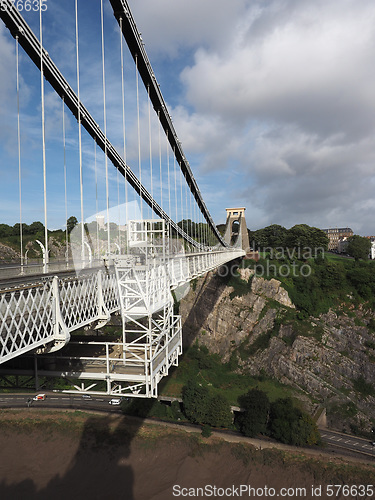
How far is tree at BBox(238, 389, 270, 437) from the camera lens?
2681cm

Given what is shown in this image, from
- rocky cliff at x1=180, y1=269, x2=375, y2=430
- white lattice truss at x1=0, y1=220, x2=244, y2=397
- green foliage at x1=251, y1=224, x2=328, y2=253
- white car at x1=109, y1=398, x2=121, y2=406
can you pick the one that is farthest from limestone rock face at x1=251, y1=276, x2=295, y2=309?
white lattice truss at x1=0, y1=220, x2=244, y2=397

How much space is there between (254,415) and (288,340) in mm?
12599

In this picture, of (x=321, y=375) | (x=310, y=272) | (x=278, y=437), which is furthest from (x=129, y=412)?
(x=310, y=272)

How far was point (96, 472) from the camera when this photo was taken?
25016 millimetres

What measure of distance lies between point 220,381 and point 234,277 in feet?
53.1

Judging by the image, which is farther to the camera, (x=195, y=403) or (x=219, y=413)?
(x=195, y=403)

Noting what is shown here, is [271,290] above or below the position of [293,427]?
above

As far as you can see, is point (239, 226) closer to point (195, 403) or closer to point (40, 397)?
point (195, 403)

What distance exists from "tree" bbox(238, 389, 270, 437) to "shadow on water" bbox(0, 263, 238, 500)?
9.66 metres

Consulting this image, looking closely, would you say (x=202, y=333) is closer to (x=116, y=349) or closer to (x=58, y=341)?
(x=116, y=349)

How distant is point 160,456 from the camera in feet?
83.0

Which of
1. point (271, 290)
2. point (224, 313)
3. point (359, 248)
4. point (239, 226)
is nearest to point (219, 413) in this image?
point (224, 313)

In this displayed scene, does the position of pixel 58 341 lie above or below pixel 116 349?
above

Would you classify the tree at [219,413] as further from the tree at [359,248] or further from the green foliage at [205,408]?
the tree at [359,248]
